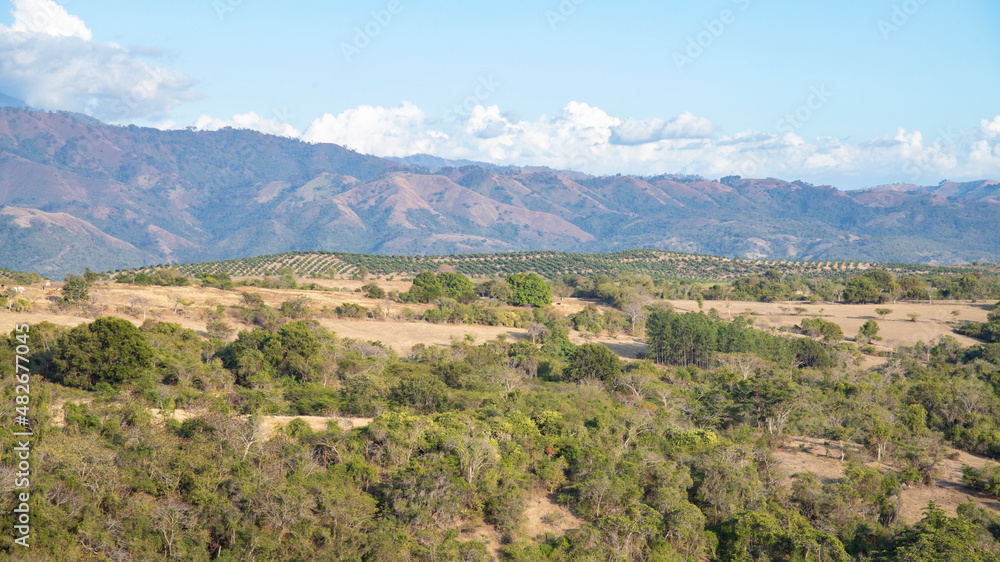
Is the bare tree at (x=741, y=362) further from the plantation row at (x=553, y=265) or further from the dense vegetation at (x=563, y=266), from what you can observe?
the plantation row at (x=553, y=265)

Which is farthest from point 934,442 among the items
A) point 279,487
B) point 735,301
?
point 735,301

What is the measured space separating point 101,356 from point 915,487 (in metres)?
36.1

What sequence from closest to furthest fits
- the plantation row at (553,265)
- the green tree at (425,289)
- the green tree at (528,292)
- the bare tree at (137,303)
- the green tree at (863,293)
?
the bare tree at (137,303)
the green tree at (425,289)
the green tree at (528,292)
the green tree at (863,293)
the plantation row at (553,265)

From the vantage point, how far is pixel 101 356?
30719mm

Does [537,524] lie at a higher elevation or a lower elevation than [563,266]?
lower

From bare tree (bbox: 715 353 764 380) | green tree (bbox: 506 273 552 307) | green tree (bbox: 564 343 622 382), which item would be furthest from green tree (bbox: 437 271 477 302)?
green tree (bbox: 564 343 622 382)

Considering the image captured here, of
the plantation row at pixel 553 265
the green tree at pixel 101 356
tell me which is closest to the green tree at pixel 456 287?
the plantation row at pixel 553 265

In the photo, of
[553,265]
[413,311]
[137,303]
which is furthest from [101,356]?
[553,265]

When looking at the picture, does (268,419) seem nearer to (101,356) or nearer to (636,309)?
(101,356)

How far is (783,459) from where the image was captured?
97.6ft

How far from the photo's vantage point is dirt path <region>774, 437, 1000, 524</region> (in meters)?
25.6

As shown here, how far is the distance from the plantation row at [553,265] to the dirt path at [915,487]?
292 ft

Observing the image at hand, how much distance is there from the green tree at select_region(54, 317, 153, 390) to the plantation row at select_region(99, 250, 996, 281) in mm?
77222

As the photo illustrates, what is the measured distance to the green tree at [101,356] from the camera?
1192 inches
